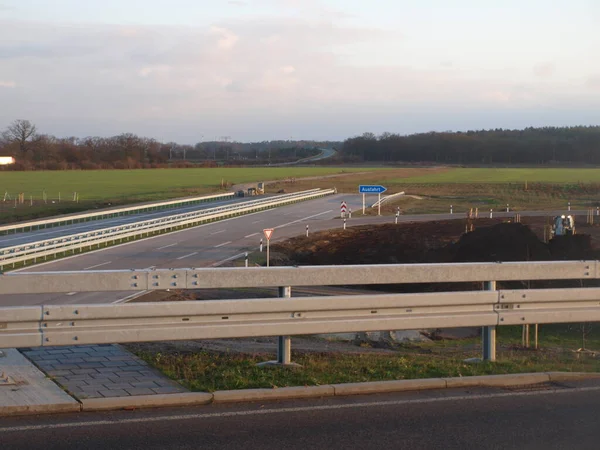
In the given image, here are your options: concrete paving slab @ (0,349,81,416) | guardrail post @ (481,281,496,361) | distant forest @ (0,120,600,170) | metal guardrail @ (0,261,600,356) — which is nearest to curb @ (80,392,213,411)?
concrete paving slab @ (0,349,81,416)

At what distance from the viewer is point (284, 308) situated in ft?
24.2

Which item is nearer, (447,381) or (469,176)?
(447,381)

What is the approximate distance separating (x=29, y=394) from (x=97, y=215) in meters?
43.7

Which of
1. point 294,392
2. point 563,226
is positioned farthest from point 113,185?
point 294,392

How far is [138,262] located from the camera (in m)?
28.5

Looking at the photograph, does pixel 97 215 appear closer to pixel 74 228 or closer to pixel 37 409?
pixel 74 228

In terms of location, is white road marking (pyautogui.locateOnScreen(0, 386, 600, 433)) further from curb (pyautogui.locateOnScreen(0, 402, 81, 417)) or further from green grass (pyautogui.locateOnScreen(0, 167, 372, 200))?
green grass (pyautogui.locateOnScreen(0, 167, 372, 200))

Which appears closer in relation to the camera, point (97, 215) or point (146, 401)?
point (146, 401)

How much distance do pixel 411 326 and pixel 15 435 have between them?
149 inches

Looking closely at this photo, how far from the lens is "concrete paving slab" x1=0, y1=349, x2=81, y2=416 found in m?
6.18

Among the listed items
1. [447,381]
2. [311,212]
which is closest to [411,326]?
[447,381]

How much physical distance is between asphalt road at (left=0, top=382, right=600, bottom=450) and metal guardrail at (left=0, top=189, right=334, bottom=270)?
2046 cm

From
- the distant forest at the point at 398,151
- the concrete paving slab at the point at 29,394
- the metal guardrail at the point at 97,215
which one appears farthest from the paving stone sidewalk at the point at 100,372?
the distant forest at the point at 398,151

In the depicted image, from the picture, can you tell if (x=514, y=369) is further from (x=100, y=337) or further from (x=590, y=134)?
(x=590, y=134)
